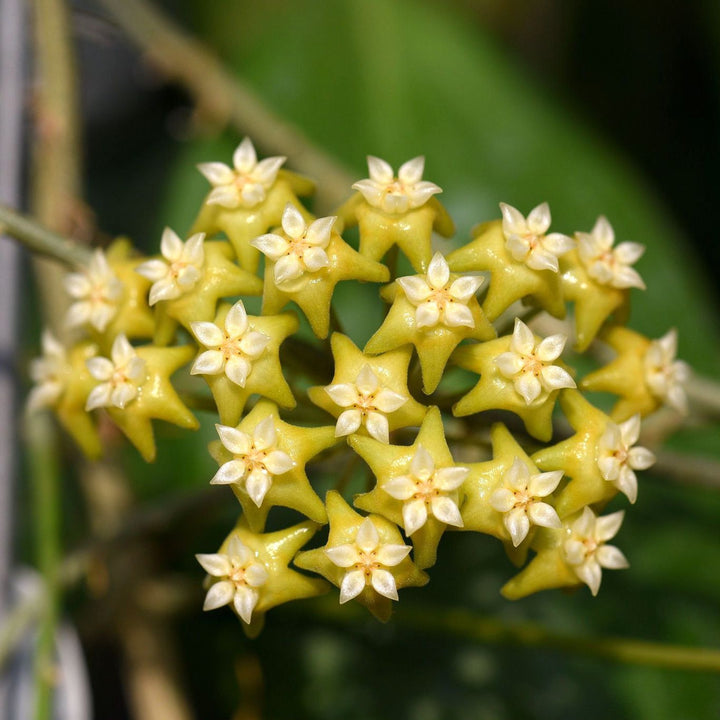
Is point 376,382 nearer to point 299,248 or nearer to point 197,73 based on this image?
point 299,248

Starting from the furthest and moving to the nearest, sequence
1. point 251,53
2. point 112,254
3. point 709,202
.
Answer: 1. point 709,202
2. point 251,53
3. point 112,254

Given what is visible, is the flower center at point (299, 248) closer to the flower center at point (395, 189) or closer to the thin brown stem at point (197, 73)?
the flower center at point (395, 189)

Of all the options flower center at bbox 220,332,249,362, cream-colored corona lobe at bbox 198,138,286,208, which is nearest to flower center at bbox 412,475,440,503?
flower center at bbox 220,332,249,362

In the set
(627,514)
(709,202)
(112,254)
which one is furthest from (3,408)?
(709,202)

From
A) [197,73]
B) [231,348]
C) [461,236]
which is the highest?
[197,73]

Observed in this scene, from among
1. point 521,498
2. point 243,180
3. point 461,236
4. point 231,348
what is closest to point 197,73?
point 461,236

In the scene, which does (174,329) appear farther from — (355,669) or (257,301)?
(355,669)

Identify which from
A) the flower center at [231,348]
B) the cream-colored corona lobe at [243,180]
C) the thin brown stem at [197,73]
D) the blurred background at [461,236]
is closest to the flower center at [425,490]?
the flower center at [231,348]
